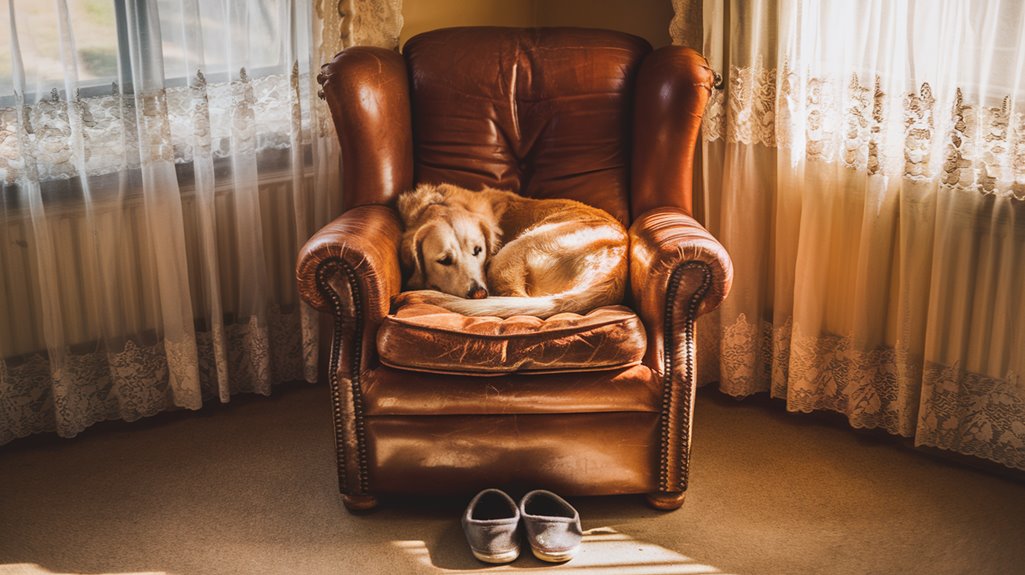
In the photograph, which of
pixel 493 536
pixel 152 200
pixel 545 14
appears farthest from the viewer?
pixel 545 14

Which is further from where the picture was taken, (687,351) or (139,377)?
(139,377)

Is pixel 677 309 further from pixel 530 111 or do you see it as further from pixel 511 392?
pixel 530 111

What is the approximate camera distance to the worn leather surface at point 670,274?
7.34 feet

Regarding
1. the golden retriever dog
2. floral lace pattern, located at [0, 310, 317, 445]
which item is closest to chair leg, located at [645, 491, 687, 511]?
the golden retriever dog

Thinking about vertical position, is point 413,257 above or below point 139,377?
above

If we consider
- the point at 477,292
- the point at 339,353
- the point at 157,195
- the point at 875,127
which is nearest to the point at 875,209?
the point at 875,127

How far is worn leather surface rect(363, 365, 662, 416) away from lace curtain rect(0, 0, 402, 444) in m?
0.95

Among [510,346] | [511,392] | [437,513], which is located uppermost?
[510,346]

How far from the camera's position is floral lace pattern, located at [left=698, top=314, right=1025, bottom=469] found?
8.15 ft

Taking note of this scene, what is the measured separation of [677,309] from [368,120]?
1.04 meters

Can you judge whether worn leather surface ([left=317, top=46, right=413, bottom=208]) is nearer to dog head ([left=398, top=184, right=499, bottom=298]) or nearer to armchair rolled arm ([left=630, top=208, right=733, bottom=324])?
dog head ([left=398, top=184, right=499, bottom=298])

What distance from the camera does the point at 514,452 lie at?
2.28 meters

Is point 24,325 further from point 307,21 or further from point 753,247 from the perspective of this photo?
point 753,247

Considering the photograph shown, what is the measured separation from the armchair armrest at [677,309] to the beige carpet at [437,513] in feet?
0.67
